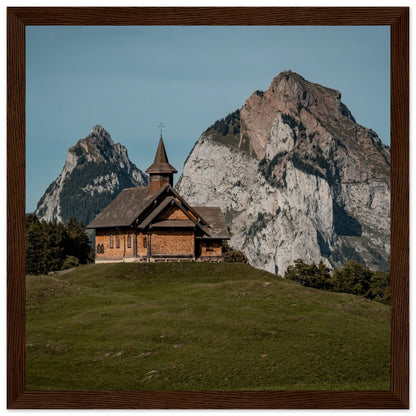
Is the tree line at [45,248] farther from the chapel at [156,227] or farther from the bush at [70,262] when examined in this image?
the chapel at [156,227]

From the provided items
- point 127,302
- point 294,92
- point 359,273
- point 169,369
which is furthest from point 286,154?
point 169,369

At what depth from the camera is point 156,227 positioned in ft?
206

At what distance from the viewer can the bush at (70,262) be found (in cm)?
7338

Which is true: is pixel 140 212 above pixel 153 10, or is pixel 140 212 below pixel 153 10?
below

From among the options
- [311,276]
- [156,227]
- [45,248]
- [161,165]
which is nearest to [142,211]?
[156,227]

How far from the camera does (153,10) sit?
23406 millimetres

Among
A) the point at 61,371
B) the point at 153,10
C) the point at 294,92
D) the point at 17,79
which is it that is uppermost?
the point at 294,92

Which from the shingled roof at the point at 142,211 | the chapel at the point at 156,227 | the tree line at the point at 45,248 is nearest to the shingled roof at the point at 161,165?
the chapel at the point at 156,227

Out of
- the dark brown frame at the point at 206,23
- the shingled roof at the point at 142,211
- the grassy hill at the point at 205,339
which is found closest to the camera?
the dark brown frame at the point at 206,23

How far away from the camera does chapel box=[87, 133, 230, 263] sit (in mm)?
62938

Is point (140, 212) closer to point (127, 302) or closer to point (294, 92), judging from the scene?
point (127, 302)

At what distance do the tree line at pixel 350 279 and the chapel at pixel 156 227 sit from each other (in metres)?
10.8

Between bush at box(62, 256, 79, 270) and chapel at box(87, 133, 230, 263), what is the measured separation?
5.89 m

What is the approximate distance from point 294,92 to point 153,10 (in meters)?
71.9
